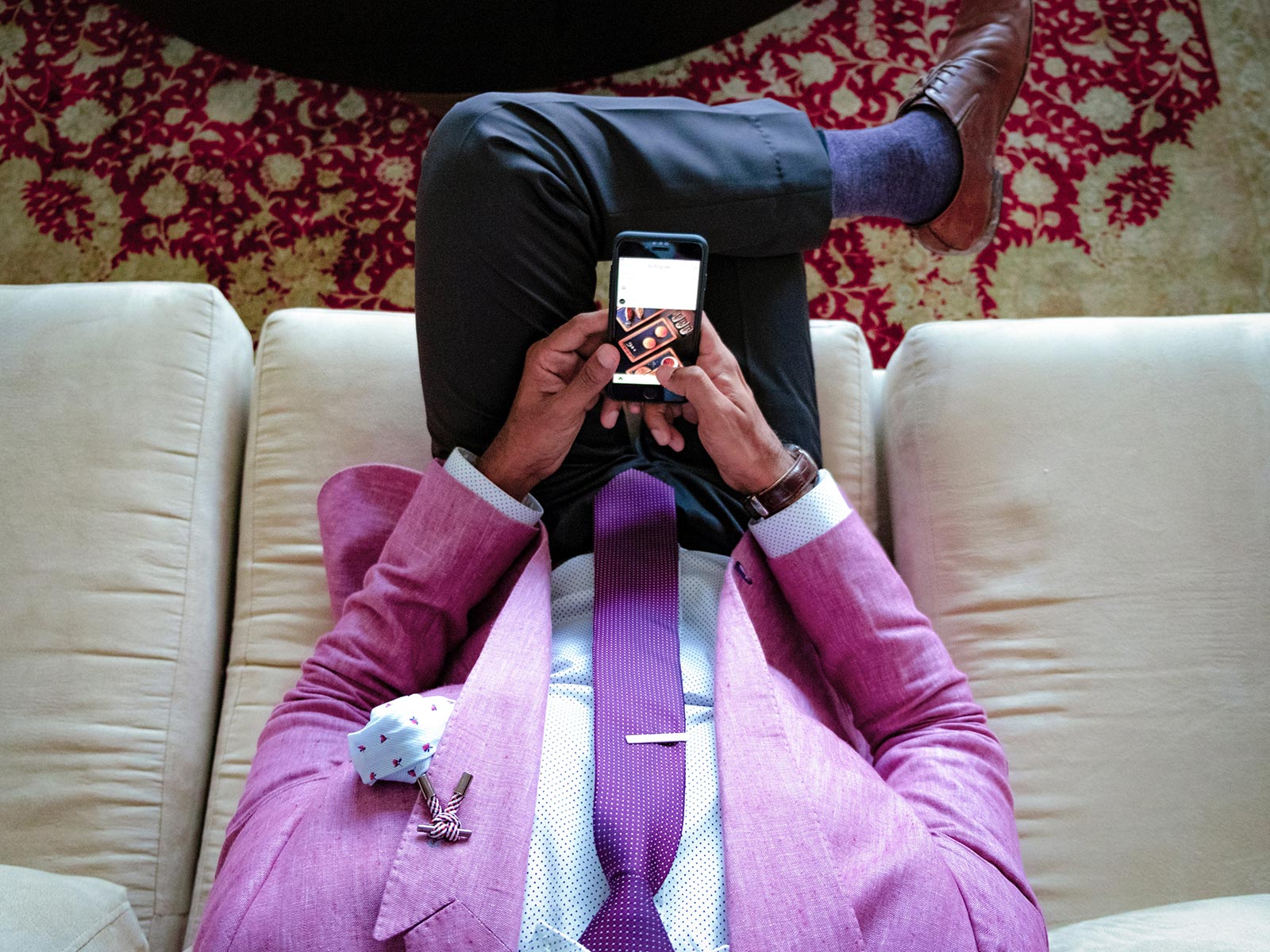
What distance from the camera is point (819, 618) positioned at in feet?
3.21

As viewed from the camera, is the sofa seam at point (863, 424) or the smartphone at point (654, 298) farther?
the sofa seam at point (863, 424)

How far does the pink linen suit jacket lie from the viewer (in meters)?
0.73

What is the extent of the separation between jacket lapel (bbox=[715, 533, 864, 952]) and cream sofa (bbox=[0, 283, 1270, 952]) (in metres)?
0.35

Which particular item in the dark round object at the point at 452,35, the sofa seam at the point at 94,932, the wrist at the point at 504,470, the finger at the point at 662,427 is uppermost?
the dark round object at the point at 452,35

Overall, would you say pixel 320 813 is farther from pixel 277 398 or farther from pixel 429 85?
pixel 429 85

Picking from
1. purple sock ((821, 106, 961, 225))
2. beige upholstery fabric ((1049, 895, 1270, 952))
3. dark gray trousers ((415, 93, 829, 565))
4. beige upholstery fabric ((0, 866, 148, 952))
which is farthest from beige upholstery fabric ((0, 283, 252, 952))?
beige upholstery fabric ((1049, 895, 1270, 952))

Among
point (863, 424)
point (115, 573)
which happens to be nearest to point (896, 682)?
point (863, 424)

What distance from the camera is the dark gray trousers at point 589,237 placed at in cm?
97

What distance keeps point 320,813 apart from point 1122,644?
834 millimetres

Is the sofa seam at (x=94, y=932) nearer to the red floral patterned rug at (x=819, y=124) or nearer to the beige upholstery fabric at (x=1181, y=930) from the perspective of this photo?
the beige upholstery fabric at (x=1181, y=930)

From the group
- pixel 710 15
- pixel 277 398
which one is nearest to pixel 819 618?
pixel 277 398

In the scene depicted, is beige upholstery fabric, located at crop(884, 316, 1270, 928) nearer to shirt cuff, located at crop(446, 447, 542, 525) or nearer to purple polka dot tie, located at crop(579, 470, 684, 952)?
purple polka dot tie, located at crop(579, 470, 684, 952)

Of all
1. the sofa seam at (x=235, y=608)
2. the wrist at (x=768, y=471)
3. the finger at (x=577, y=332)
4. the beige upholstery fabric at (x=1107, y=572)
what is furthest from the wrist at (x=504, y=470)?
the beige upholstery fabric at (x=1107, y=572)

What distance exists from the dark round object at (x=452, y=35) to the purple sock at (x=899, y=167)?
599 millimetres
